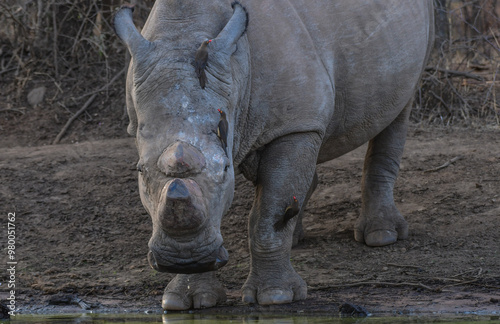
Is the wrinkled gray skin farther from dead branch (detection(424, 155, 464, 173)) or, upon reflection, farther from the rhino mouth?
dead branch (detection(424, 155, 464, 173))

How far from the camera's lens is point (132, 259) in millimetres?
6074

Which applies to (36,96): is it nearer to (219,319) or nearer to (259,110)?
(259,110)

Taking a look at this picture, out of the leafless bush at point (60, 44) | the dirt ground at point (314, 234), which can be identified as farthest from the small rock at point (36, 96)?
the dirt ground at point (314, 234)

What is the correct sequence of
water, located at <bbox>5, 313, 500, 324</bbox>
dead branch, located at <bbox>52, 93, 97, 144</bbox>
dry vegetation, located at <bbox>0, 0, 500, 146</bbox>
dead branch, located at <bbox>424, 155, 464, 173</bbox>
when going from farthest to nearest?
dry vegetation, located at <bbox>0, 0, 500, 146</bbox>
dead branch, located at <bbox>52, 93, 97, 144</bbox>
dead branch, located at <bbox>424, 155, 464, 173</bbox>
water, located at <bbox>5, 313, 500, 324</bbox>

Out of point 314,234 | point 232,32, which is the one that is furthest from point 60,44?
point 232,32

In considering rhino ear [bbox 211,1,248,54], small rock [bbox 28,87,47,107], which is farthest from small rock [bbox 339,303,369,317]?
small rock [bbox 28,87,47,107]

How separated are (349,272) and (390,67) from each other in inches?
53.4

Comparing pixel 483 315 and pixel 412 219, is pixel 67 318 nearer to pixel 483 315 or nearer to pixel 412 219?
pixel 483 315

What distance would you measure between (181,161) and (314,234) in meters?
2.92

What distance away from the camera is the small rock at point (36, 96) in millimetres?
9430

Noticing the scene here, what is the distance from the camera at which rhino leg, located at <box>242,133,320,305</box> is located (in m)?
4.87

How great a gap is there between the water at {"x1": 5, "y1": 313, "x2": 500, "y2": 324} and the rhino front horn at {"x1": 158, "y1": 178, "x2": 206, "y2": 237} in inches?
33.4

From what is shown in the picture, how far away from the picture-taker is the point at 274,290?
484 centimetres

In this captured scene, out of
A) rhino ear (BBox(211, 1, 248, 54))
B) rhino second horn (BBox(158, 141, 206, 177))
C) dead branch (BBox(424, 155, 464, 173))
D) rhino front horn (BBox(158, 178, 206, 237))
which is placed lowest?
dead branch (BBox(424, 155, 464, 173))
